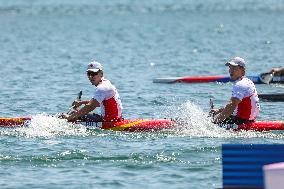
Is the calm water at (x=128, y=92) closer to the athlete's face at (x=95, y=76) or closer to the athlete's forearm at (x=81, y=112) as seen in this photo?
the athlete's forearm at (x=81, y=112)

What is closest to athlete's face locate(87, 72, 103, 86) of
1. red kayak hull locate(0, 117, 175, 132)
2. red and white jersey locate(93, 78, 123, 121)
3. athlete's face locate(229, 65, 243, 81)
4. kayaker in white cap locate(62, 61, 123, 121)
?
kayaker in white cap locate(62, 61, 123, 121)

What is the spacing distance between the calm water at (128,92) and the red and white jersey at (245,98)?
1.59 ft

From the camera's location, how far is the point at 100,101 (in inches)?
893

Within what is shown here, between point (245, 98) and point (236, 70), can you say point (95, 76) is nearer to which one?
point (236, 70)

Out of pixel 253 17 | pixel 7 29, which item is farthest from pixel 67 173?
pixel 253 17

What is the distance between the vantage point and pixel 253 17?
98375mm

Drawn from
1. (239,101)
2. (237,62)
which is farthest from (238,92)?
(237,62)

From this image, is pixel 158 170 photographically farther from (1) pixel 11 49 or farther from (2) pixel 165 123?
(1) pixel 11 49

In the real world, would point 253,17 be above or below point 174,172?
above

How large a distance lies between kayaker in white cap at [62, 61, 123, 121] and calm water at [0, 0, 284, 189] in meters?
0.36

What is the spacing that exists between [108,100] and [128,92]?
11099 mm

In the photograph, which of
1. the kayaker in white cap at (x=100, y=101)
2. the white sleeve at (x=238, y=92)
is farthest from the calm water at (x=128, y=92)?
the white sleeve at (x=238, y=92)

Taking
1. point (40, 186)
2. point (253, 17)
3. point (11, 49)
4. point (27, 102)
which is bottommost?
point (40, 186)

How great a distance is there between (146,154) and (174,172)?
5.62 ft
